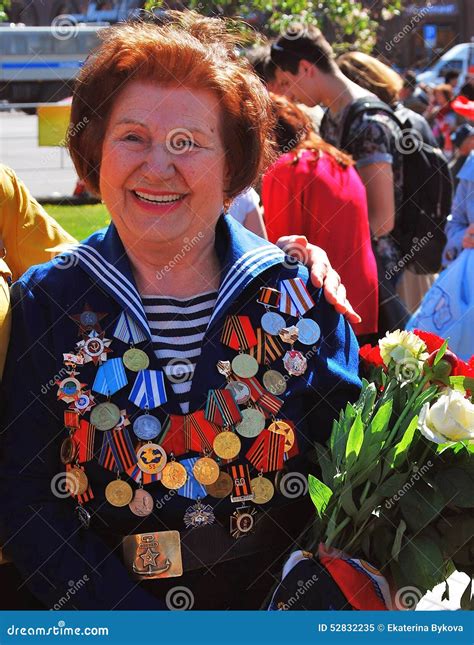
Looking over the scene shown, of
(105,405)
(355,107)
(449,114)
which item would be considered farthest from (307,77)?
(449,114)

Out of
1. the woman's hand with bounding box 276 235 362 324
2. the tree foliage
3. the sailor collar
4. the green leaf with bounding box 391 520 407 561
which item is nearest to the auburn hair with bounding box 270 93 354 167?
the woman's hand with bounding box 276 235 362 324

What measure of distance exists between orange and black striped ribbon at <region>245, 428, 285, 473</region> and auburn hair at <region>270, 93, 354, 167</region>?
7.57 ft

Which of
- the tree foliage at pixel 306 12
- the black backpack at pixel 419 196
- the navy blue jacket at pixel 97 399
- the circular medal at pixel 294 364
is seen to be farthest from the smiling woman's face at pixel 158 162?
the tree foliage at pixel 306 12

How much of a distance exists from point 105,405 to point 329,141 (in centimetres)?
321

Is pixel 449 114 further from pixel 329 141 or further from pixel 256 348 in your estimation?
pixel 256 348

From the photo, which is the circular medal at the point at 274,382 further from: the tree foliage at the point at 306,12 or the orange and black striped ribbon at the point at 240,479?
the tree foliage at the point at 306,12

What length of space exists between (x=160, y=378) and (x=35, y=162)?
1405 centimetres

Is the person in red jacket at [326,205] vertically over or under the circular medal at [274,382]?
under

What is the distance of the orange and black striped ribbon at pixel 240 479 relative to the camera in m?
2.21

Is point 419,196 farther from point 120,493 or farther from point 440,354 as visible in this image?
point 120,493

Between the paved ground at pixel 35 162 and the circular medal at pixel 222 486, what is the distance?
944 centimetres

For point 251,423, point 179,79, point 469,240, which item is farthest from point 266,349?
point 469,240

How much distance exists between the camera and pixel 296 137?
4.39m
